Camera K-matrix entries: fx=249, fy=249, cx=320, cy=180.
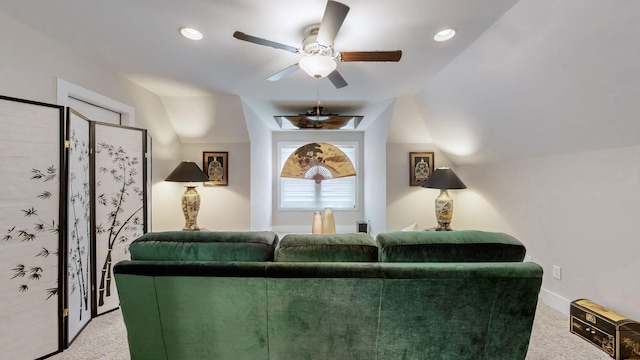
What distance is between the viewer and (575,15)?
1576mm

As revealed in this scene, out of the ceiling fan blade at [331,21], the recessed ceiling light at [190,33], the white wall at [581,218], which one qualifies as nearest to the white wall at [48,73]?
the recessed ceiling light at [190,33]

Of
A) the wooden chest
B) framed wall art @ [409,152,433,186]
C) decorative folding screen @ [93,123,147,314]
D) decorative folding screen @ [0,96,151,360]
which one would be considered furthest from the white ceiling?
the wooden chest

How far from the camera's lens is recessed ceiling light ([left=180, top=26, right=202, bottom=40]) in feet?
6.58

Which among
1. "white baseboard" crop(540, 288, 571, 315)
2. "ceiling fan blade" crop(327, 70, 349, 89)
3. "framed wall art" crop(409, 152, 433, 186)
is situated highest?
"ceiling fan blade" crop(327, 70, 349, 89)

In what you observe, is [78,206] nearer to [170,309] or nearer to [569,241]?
[170,309]

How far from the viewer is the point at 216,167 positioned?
13.5 feet

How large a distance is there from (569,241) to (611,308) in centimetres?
57

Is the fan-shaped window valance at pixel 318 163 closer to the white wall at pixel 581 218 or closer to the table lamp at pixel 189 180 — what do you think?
the table lamp at pixel 189 180

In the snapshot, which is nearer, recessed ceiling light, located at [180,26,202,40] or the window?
recessed ceiling light, located at [180,26,202,40]

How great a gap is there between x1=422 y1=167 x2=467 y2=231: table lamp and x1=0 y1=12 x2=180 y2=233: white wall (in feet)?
13.0

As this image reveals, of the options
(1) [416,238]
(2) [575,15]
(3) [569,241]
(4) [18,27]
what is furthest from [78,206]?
(3) [569,241]

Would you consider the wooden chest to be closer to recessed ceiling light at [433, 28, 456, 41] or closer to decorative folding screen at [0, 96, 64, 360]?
recessed ceiling light at [433, 28, 456, 41]

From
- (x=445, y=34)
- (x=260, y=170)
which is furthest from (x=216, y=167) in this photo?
(x=445, y=34)

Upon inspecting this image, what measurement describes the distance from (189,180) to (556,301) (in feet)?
14.7
